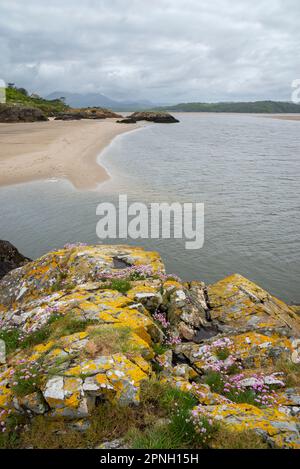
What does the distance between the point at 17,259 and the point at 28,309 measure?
6.16 m

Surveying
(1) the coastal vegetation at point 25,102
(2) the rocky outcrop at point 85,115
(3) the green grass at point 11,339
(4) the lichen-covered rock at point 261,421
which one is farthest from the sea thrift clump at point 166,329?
(2) the rocky outcrop at point 85,115

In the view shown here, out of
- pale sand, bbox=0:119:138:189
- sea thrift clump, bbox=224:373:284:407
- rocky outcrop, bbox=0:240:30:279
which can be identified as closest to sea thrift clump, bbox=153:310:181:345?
sea thrift clump, bbox=224:373:284:407

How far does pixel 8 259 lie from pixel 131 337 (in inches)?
371

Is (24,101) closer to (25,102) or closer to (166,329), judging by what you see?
(25,102)

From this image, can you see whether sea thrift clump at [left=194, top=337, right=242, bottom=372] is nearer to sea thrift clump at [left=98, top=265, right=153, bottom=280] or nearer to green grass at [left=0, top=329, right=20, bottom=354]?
sea thrift clump at [left=98, top=265, right=153, bottom=280]

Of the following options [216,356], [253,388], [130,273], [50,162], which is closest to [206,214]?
[130,273]

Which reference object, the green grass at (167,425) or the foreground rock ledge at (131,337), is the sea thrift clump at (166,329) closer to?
the foreground rock ledge at (131,337)

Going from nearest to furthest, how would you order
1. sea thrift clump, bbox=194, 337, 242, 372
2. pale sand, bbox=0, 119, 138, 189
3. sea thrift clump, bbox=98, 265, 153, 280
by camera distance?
sea thrift clump, bbox=194, 337, 242, 372 → sea thrift clump, bbox=98, 265, 153, 280 → pale sand, bbox=0, 119, 138, 189

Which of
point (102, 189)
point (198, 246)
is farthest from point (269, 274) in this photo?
point (102, 189)

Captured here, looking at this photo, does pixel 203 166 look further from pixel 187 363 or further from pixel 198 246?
pixel 187 363

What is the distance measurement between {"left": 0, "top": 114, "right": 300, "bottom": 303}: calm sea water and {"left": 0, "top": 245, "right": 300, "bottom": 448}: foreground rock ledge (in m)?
4.64

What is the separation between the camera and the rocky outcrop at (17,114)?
8375cm

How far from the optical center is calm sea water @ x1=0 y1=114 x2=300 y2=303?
1622 centimetres

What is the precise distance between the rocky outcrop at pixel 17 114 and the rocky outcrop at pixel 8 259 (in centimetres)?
7953
